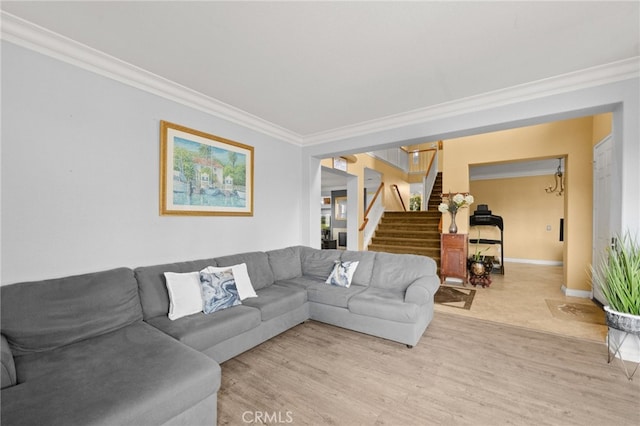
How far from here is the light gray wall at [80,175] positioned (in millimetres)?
1891

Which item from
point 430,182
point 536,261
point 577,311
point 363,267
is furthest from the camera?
point 430,182

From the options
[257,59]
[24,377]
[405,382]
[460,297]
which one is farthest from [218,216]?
[460,297]

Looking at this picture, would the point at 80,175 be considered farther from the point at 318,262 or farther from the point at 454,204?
the point at 454,204

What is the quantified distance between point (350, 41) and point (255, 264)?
99.8 inches

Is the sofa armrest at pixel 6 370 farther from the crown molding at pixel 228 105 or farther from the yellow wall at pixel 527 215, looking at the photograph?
the yellow wall at pixel 527 215

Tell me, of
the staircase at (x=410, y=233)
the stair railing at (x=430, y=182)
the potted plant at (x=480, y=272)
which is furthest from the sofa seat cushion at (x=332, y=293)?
the stair railing at (x=430, y=182)

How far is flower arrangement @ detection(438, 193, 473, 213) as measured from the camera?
487cm

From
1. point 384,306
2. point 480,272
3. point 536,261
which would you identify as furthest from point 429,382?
point 536,261

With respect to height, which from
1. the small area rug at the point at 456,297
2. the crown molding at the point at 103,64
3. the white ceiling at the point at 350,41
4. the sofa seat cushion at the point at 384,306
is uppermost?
the white ceiling at the point at 350,41

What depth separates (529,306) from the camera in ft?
12.7

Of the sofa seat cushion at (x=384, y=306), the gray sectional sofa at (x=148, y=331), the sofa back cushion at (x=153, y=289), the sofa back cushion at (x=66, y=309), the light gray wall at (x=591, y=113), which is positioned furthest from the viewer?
the sofa seat cushion at (x=384, y=306)

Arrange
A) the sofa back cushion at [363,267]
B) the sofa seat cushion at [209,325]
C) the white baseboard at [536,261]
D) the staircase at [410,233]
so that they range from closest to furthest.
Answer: the sofa seat cushion at [209,325] → the sofa back cushion at [363,267] → the staircase at [410,233] → the white baseboard at [536,261]

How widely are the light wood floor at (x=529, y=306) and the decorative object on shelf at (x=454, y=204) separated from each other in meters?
1.20

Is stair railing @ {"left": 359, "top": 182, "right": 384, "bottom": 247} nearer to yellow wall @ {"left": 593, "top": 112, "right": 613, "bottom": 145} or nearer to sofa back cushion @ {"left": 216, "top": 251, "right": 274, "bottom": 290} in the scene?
sofa back cushion @ {"left": 216, "top": 251, "right": 274, "bottom": 290}
